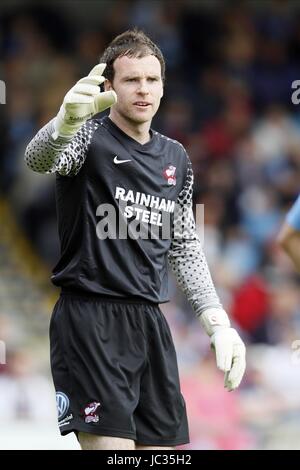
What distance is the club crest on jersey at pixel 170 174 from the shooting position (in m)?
5.38

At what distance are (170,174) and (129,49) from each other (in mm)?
584

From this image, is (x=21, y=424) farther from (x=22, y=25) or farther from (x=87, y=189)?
(x=22, y=25)

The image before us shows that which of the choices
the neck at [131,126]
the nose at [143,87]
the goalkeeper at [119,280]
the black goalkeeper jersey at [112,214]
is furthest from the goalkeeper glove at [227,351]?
the nose at [143,87]

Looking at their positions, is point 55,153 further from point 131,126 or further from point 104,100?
point 131,126

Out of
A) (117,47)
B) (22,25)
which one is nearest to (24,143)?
(22,25)

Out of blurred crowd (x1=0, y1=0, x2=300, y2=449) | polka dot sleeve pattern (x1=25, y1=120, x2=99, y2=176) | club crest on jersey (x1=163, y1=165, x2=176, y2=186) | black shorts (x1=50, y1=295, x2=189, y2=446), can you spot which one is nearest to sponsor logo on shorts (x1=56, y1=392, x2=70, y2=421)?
black shorts (x1=50, y1=295, x2=189, y2=446)

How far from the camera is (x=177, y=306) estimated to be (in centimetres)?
990

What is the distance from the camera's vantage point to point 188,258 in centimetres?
556

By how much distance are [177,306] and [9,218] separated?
276 cm

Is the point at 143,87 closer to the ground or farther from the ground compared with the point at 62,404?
farther from the ground

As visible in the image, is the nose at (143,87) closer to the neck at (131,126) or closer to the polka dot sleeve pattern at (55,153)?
the neck at (131,126)

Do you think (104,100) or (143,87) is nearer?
(104,100)

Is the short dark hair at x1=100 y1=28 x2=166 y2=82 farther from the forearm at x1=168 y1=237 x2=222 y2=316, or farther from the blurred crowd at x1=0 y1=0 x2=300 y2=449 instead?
the blurred crowd at x1=0 y1=0 x2=300 y2=449

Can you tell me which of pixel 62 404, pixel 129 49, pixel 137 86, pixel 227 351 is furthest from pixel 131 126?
pixel 62 404
